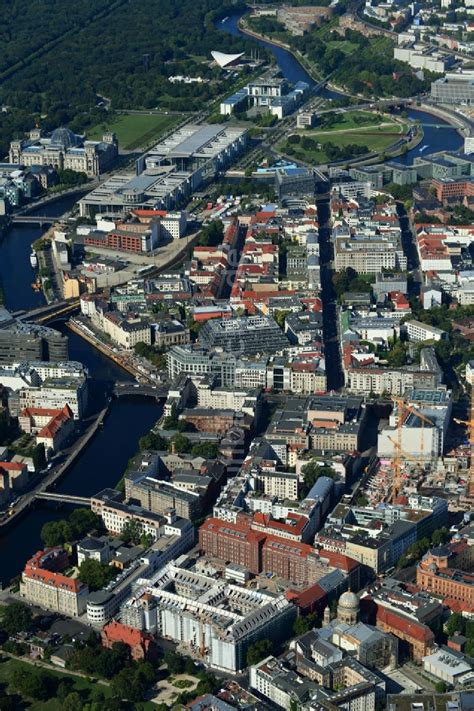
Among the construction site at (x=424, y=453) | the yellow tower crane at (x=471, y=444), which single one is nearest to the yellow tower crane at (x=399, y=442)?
the construction site at (x=424, y=453)

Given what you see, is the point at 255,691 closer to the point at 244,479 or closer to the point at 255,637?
the point at 255,637

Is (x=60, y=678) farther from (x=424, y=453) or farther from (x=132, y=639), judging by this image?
(x=424, y=453)

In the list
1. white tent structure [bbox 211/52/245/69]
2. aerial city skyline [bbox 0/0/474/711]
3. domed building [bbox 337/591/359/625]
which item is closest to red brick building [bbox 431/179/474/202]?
aerial city skyline [bbox 0/0/474/711]

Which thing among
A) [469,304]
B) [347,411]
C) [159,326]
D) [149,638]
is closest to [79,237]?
[159,326]

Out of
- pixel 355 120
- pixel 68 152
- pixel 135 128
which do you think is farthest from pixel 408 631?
pixel 135 128

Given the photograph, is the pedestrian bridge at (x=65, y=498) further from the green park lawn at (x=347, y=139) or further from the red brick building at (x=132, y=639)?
the green park lawn at (x=347, y=139)

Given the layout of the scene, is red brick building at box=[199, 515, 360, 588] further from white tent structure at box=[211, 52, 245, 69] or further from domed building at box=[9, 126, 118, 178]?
white tent structure at box=[211, 52, 245, 69]
